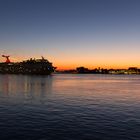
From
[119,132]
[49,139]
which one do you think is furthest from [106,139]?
[49,139]

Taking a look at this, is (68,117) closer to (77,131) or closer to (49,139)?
(77,131)

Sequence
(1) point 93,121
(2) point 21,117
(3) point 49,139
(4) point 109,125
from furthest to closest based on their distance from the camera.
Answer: (2) point 21,117 < (1) point 93,121 < (4) point 109,125 < (3) point 49,139

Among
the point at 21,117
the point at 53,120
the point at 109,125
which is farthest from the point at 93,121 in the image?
the point at 21,117

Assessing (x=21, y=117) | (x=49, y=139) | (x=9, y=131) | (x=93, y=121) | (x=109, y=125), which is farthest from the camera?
(x=21, y=117)

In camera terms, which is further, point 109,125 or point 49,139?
point 109,125

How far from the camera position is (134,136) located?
19.8 m

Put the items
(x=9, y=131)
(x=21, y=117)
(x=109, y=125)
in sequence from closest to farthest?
(x=9, y=131), (x=109, y=125), (x=21, y=117)

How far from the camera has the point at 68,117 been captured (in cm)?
2733

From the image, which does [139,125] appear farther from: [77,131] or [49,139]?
[49,139]

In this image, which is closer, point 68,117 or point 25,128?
point 25,128

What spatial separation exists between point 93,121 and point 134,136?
6.01 metres

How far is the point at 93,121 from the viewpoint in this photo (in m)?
25.2

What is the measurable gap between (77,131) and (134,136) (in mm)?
4560

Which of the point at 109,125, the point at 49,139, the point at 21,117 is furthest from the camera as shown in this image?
the point at 21,117
